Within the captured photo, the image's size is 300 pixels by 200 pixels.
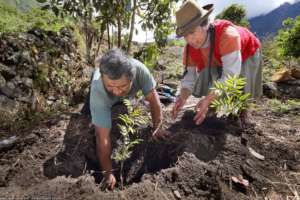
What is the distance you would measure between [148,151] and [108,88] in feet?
2.31

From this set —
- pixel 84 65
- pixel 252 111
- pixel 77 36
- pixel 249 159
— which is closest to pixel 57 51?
pixel 84 65

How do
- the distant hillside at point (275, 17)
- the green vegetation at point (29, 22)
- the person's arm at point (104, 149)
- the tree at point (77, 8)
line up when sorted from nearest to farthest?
1. the person's arm at point (104, 149)
2. the tree at point (77, 8)
3. the green vegetation at point (29, 22)
4. the distant hillside at point (275, 17)

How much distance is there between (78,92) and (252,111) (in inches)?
92.1

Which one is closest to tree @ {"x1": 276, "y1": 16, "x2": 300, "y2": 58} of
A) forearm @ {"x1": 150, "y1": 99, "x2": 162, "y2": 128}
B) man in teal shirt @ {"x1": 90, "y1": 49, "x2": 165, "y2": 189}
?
forearm @ {"x1": 150, "y1": 99, "x2": 162, "y2": 128}

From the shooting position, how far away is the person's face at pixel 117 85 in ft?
7.26

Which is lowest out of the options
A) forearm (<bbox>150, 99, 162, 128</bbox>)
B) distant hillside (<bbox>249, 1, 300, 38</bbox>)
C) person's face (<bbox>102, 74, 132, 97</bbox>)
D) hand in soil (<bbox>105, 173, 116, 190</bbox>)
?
hand in soil (<bbox>105, 173, 116, 190</bbox>)

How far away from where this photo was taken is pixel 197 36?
8.21 feet

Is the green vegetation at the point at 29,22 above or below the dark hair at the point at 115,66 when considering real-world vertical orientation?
above

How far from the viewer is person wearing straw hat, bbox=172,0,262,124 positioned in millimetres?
2461

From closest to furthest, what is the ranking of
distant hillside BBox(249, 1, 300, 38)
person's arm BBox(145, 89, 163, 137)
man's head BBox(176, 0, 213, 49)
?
man's head BBox(176, 0, 213, 49), person's arm BBox(145, 89, 163, 137), distant hillside BBox(249, 1, 300, 38)

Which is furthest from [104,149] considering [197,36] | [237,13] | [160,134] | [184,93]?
[237,13]

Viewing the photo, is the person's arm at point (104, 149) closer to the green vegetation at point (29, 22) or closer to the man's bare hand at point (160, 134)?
the man's bare hand at point (160, 134)

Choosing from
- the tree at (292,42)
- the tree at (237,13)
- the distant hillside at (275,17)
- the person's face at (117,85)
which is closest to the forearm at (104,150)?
the person's face at (117,85)

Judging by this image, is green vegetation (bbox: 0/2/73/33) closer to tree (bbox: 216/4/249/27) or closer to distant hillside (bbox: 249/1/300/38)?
tree (bbox: 216/4/249/27)
